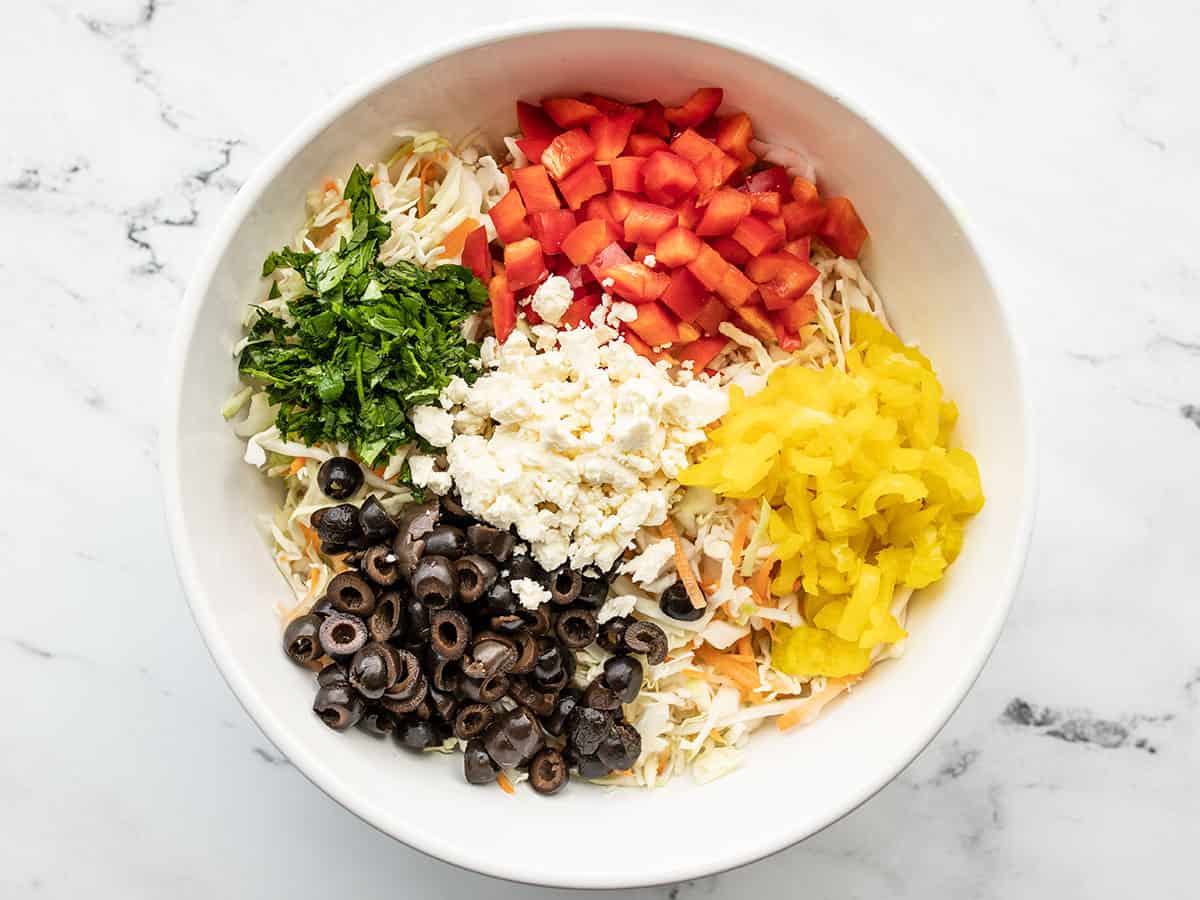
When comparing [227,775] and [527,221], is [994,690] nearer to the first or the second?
[527,221]

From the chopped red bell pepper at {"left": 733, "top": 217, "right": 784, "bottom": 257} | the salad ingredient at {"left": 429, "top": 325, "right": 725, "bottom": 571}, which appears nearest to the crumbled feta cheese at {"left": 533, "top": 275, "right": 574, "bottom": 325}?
the salad ingredient at {"left": 429, "top": 325, "right": 725, "bottom": 571}

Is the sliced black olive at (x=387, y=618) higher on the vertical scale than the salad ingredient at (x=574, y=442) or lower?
lower

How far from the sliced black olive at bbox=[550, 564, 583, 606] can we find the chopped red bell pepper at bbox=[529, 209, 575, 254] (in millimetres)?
673

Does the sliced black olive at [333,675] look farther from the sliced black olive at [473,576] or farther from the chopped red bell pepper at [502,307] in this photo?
the chopped red bell pepper at [502,307]

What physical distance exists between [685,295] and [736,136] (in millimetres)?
352

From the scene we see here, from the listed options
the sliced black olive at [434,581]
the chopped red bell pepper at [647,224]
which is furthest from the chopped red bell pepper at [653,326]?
the sliced black olive at [434,581]

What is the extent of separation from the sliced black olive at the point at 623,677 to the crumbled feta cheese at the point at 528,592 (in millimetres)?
217

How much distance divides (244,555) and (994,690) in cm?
176

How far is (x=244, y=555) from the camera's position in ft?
6.82

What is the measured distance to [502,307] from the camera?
2.12 metres

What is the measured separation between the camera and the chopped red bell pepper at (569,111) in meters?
2.12

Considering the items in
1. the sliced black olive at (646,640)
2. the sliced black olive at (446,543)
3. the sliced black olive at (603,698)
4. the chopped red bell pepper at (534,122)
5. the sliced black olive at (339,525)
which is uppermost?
the chopped red bell pepper at (534,122)

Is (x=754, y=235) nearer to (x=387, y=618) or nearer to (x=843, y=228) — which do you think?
(x=843, y=228)

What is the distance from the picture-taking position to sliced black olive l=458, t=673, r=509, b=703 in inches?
78.4
